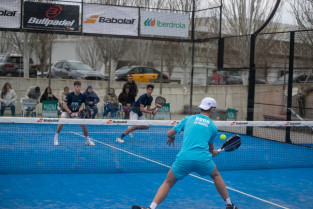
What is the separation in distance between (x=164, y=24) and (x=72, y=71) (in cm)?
687

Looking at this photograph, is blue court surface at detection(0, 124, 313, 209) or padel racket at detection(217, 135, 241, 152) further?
blue court surface at detection(0, 124, 313, 209)

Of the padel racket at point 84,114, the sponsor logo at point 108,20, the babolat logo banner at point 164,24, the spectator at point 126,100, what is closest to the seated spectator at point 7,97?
the sponsor logo at point 108,20

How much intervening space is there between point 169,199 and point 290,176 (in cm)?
337

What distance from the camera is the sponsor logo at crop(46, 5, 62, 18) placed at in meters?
16.0

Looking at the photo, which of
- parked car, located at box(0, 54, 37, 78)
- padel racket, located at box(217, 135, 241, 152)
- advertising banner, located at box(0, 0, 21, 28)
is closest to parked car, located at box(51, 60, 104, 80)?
parked car, located at box(0, 54, 37, 78)

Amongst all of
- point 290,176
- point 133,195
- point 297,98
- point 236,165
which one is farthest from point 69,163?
point 297,98

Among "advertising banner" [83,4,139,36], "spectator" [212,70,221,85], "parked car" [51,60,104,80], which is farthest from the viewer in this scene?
"spectator" [212,70,221,85]

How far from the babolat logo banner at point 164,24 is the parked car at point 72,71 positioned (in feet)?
20.5

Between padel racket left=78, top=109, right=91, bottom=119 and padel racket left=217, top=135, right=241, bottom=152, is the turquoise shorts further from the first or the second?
padel racket left=78, top=109, right=91, bottom=119

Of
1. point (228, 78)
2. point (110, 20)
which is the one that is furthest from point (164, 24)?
point (228, 78)

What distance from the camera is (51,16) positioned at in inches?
631

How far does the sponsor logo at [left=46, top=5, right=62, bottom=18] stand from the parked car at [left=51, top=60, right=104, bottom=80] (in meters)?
6.50

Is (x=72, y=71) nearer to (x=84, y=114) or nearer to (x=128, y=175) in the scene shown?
(x=84, y=114)

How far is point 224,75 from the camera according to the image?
77.2 feet
